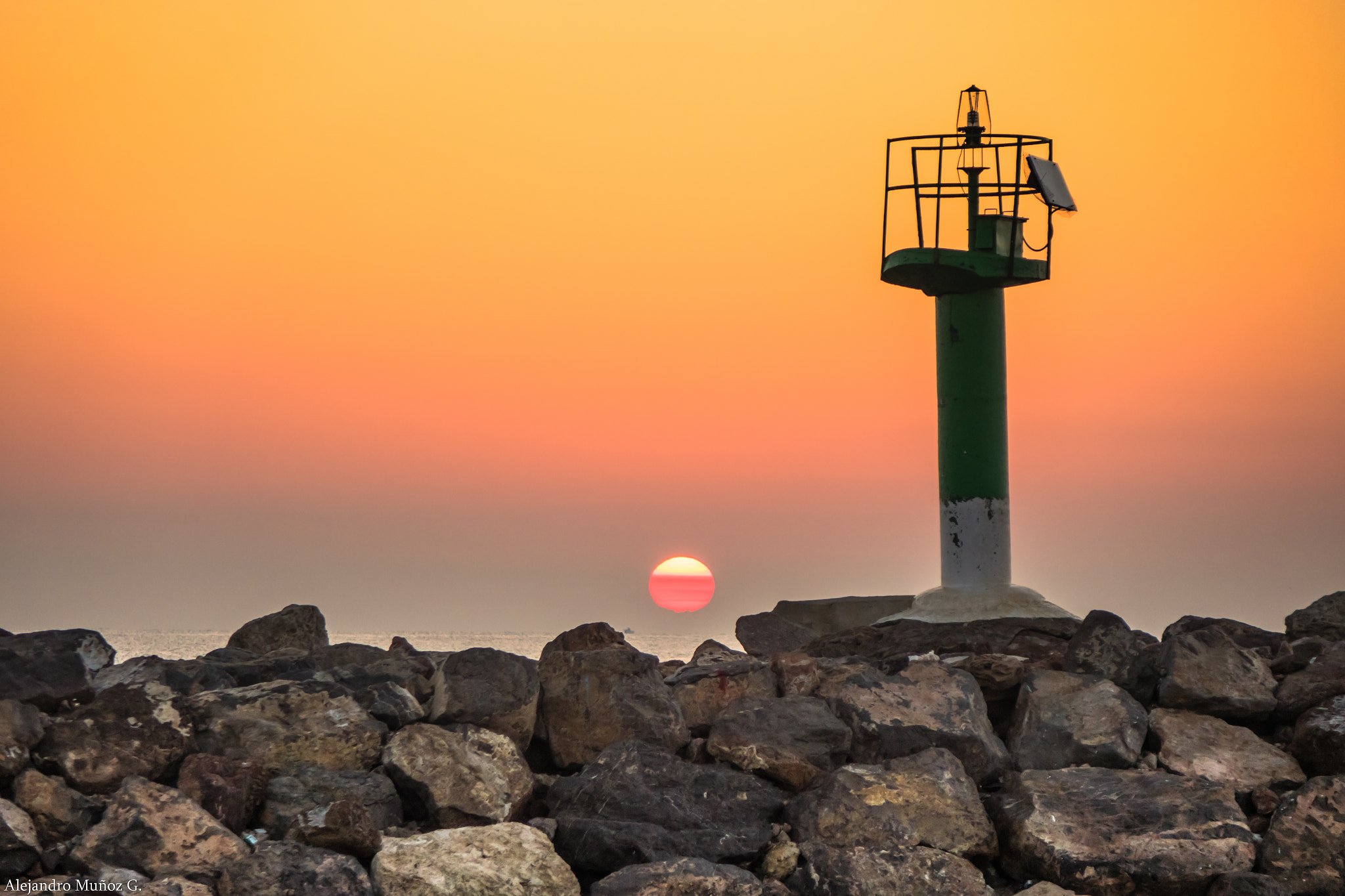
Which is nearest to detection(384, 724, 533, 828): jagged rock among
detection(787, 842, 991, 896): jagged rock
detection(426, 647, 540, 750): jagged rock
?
detection(426, 647, 540, 750): jagged rock

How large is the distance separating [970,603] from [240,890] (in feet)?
30.0

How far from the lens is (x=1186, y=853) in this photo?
8195 mm

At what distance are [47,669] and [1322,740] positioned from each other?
29.8ft

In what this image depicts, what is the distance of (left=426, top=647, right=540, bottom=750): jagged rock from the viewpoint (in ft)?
29.2

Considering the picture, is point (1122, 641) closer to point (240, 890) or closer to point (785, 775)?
point (785, 775)

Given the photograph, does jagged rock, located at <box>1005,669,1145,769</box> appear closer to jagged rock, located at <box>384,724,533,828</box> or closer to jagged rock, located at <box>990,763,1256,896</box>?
jagged rock, located at <box>990,763,1256,896</box>

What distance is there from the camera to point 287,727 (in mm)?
8469

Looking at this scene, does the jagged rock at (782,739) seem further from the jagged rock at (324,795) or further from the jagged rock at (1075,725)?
the jagged rock at (324,795)

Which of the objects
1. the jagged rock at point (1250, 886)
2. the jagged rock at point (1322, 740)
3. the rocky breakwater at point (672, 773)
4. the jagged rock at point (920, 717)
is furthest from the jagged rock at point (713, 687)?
the jagged rock at point (1322, 740)

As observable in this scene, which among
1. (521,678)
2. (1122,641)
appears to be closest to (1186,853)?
(1122,641)

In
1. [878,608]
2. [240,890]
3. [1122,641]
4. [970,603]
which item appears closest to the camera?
[240,890]

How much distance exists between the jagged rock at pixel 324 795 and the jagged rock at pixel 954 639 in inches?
220

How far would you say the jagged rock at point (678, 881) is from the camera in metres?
7.53

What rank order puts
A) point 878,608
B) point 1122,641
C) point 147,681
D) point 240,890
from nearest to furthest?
point 240,890, point 147,681, point 1122,641, point 878,608
